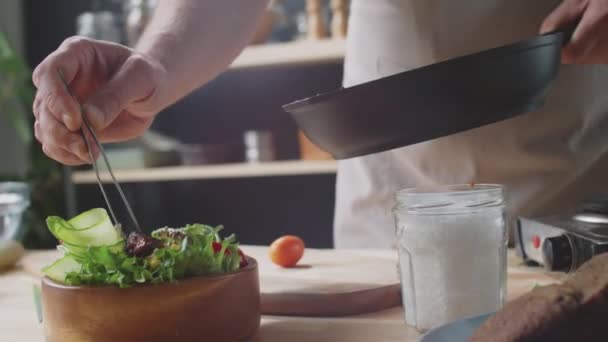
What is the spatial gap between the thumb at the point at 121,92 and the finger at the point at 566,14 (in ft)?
1.57

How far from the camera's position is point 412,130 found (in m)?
0.63

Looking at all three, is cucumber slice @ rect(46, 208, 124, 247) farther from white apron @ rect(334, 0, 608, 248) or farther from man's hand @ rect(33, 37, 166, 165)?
white apron @ rect(334, 0, 608, 248)

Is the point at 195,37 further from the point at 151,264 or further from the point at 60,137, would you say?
the point at 151,264

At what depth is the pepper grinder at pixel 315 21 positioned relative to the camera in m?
2.19

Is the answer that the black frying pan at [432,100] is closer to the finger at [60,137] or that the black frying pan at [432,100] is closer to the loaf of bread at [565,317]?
the loaf of bread at [565,317]

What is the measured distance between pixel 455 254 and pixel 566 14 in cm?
31

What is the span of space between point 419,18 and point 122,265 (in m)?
0.68

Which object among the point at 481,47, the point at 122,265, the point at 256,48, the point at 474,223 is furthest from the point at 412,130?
the point at 256,48

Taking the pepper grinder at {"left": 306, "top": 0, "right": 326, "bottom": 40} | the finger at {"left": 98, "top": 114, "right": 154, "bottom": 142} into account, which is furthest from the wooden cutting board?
the pepper grinder at {"left": 306, "top": 0, "right": 326, "bottom": 40}

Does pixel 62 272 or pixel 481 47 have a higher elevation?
pixel 481 47

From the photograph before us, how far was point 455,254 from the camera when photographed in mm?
663

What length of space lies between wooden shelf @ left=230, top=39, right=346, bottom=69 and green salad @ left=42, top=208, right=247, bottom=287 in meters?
1.51

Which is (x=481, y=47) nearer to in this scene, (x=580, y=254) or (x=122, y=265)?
(x=580, y=254)

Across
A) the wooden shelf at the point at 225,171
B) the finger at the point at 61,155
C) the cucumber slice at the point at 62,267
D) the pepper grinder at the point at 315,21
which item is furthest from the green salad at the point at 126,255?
the pepper grinder at the point at 315,21
